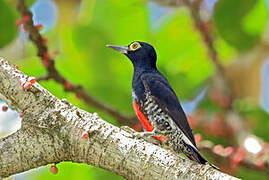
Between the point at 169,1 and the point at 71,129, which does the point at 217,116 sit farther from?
the point at 71,129

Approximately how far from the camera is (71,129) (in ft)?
6.98

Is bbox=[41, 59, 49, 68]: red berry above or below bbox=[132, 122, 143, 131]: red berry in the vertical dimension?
below

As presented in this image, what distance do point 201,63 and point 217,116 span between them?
58 cm

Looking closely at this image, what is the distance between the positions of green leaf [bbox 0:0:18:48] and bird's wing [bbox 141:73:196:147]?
40.2 inches

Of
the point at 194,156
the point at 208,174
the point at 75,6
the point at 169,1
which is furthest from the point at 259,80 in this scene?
the point at 208,174

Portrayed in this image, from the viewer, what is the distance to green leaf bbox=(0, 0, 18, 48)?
3412 mm

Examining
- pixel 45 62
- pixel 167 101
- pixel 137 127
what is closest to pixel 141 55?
pixel 137 127

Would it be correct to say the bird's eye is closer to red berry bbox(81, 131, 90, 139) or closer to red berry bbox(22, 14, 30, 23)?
red berry bbox(22, 14, 30, 23)

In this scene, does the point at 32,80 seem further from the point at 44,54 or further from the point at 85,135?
the point at 44,54

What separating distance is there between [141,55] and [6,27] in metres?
1.00

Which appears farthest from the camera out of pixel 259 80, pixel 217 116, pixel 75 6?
pixel 75 6

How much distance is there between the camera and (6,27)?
11.2 feet

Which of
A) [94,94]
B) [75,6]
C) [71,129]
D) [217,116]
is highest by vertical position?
[75,6]

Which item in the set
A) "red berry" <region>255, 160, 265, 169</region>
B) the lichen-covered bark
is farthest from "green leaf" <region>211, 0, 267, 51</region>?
the lichen-covered bark
